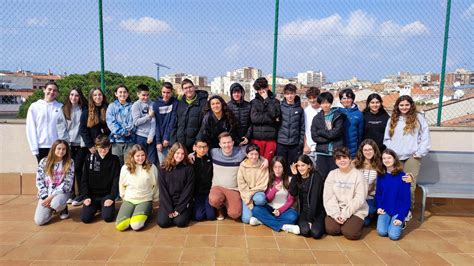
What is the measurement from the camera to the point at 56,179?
416cm

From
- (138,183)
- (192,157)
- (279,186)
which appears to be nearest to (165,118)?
(192,157)

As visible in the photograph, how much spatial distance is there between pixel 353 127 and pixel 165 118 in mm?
2471

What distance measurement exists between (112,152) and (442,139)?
4884 mm

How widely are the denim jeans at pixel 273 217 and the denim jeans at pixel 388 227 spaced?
96cm

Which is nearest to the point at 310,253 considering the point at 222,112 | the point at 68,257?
the point at 222,112

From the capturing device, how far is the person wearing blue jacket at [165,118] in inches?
178

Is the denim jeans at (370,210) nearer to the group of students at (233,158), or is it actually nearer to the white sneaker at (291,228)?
the group of students at (233,158)

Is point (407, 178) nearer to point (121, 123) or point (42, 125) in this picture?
point (121, 123)

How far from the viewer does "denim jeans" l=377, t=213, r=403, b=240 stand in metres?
3.72

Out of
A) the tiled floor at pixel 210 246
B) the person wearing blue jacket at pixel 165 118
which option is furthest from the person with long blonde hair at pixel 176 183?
the person wearing blue jacket at pixel 165 118

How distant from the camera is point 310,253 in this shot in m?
3.33

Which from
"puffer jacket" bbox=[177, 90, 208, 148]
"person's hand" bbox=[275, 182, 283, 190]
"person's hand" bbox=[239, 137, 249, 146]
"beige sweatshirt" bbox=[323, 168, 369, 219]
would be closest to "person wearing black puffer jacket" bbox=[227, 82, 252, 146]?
"person's hand" bbox=[239, 137, 249, 146]

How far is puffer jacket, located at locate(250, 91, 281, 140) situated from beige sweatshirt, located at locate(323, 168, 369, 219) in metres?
0.95

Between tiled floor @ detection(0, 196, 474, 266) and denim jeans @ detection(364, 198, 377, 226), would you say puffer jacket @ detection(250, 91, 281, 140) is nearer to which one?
tiled floor @ detection(0, 196, 474, 266)
